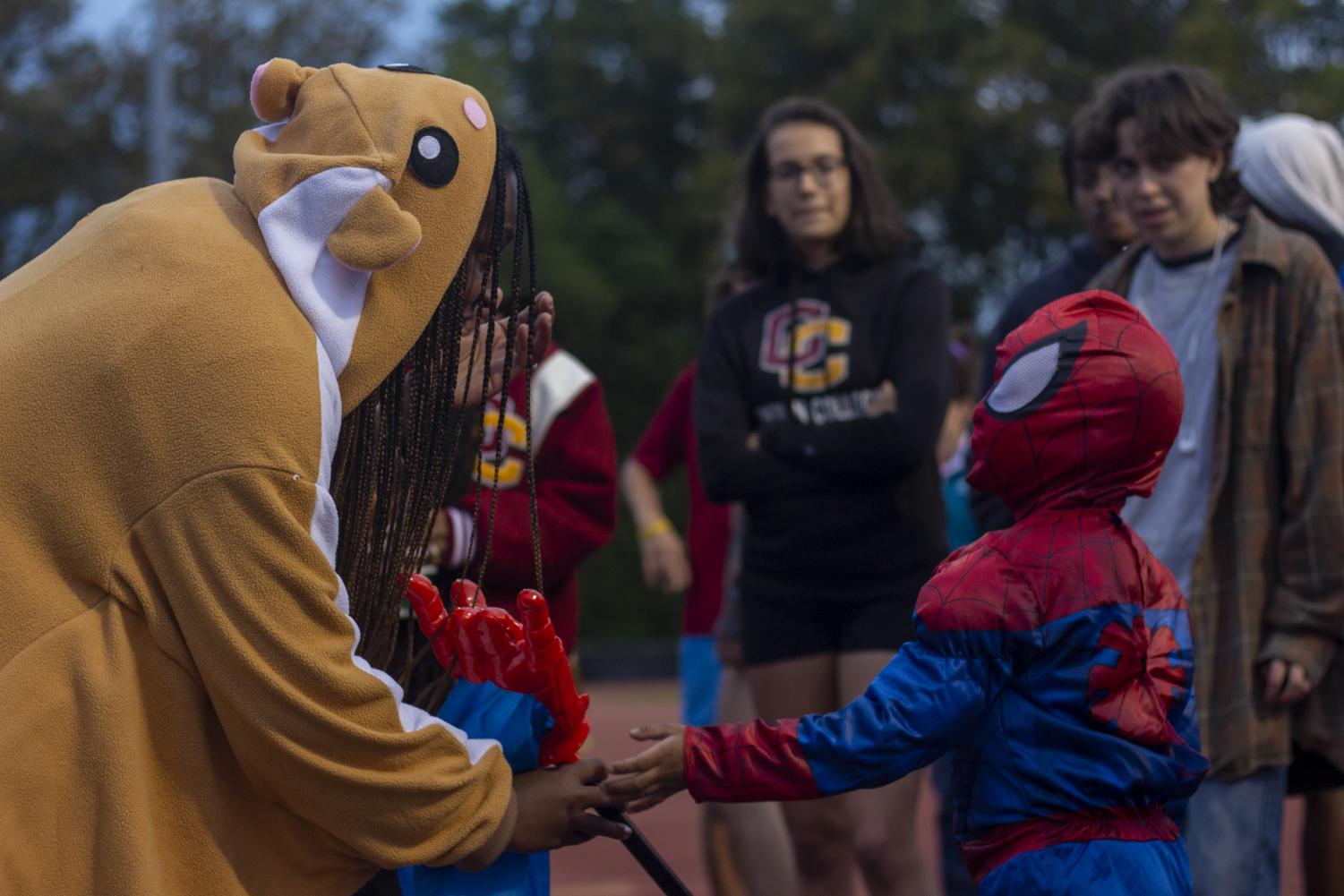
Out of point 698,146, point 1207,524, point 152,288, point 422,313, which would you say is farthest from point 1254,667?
point 698,146

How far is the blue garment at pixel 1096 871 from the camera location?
8.39ft

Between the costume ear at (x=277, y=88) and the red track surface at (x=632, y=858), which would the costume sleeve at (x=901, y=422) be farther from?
the costume ear at (x=277, y=88)

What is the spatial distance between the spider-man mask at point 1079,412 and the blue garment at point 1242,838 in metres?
Result: 1.21

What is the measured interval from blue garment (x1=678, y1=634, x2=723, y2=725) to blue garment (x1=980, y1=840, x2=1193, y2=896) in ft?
11.2

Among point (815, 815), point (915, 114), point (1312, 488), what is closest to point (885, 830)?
point (815, 815)

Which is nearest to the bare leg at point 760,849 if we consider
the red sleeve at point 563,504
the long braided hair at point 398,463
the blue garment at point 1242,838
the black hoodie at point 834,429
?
the black hoodie at point 834,429

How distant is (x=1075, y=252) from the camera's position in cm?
471

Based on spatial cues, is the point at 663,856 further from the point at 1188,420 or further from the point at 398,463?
the point at 398,463

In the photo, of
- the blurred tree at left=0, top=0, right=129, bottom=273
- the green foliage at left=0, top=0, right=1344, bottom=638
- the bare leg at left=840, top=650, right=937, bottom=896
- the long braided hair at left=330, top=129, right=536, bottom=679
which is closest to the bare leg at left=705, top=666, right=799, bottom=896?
the bare leg at left=840, top=650, right=937, bottom=896

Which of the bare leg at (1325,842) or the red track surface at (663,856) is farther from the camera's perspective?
the red track surface at (663,856)

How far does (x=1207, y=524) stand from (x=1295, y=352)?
1.39 feet

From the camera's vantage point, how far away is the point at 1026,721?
263 cm

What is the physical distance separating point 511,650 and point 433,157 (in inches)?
30.3

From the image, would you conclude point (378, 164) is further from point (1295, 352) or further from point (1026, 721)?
point (1295, 352)
